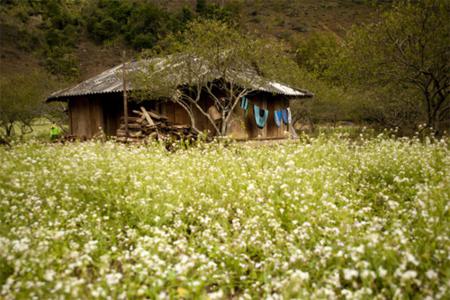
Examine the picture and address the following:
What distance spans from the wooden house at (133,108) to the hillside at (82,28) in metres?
39.4

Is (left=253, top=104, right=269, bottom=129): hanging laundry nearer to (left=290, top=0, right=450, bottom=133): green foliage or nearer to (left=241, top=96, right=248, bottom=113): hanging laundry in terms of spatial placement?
(left=241, top=96, right=248, bottom=113): hanging laundry

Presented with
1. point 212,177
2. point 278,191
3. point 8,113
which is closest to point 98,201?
point 212,177

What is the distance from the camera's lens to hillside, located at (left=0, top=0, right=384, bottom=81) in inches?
2547

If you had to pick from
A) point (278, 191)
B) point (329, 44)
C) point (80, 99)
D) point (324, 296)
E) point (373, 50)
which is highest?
point (329, 44)

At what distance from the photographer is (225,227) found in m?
4.86

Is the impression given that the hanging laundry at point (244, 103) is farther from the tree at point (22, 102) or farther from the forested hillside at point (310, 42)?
the tree at point (22, 102)

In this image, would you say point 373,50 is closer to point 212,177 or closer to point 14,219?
point 212,177

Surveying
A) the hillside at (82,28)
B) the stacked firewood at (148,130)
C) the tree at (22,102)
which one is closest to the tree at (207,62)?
the stacked firewood at (148,130)

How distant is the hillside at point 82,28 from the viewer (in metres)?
64.7

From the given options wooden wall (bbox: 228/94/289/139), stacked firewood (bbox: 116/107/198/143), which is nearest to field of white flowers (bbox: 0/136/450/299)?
stacked firewood (bbox: 116/107/198/143)

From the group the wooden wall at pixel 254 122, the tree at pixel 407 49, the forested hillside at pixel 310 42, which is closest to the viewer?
the tree at pixel 407 49

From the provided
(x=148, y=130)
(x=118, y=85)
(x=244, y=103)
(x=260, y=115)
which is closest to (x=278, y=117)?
(x=260, y=115)

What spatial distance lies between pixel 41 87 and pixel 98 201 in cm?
3193

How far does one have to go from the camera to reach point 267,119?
20688 mm
